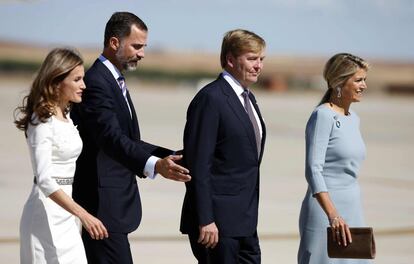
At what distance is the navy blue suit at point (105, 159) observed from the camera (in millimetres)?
5918

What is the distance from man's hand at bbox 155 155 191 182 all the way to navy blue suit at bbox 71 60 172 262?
15 centimetres

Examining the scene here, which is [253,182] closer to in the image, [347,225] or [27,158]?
[347,225]

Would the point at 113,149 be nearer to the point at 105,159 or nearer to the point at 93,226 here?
the point at 105,159

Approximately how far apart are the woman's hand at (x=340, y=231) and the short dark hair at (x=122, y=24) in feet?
5.47

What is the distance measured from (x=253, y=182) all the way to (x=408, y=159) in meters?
19.3

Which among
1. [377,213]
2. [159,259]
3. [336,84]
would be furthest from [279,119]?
[336,84]

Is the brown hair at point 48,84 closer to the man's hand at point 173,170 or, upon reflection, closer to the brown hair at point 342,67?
Result: the man's hand at point 173,170

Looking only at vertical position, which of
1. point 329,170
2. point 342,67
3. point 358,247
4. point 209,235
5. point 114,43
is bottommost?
point 358,247

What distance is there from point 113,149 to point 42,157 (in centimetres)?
56

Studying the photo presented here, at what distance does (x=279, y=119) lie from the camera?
43625 millimetres

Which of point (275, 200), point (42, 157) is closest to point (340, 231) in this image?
point (42, 157)

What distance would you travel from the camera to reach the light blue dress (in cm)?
664

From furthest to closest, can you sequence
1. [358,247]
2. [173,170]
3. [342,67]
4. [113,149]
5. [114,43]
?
[342,67]
[358,247]
[114,43]
[113,149]
[173,170]

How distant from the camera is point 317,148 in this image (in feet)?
21.7
